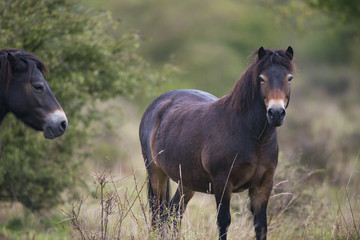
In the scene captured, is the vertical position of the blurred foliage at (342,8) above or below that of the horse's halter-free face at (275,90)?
above

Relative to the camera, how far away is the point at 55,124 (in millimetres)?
4977

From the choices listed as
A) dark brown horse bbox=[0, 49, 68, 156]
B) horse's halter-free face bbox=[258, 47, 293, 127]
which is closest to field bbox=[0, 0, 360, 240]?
horse's halter-free face bbox=[258, 47, 293, 127]

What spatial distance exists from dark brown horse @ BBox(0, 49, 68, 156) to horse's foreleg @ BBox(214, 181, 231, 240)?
5.61 feet

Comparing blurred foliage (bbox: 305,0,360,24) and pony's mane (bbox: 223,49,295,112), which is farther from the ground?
blurred foliage (bbox: 305,0,360,24)

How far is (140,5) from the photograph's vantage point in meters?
35.9

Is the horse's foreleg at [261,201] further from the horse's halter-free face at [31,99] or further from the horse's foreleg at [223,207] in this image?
the horse's halter-free face at [31,99]

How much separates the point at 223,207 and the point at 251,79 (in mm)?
1268

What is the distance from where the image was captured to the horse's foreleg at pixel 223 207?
4633 mm

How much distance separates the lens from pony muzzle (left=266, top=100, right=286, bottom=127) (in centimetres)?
421

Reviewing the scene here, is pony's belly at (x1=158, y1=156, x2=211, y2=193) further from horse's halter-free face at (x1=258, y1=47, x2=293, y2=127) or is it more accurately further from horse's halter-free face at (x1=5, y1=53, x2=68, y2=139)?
horse's halter-free face at (x1=5, y1=53, x2=68, y2=139)

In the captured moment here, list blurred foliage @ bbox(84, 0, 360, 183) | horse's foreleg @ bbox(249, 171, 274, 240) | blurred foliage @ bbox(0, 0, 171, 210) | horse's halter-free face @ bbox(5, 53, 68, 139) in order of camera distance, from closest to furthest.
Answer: horse's foreleg @ bbox(249, 171, 274, 240) < horse's halter-free face @ bbox(5, 53, 68, 139) < blurred foliage @ bbox(0, 0, 171, 210) < blurred foliage @ bbox(84, 0, 360, 183)

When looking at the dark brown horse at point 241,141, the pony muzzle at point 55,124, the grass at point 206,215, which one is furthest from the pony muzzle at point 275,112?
the pony muzzle at point 55,124

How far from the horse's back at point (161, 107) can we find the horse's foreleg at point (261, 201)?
4.97ft

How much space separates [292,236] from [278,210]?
0.47 m
